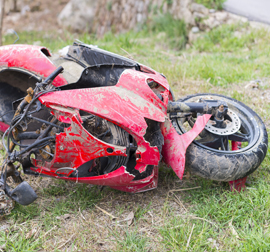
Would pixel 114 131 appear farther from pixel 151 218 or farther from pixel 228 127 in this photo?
pixel 228 127

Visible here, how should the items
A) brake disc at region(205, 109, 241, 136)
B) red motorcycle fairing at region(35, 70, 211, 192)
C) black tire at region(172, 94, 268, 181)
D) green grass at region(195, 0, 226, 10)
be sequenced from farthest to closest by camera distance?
1. green grass at region(195, 0, 226, 10)
2. brake disc at region(205, 109, 241, 136)
3. black tire at region(172, 94, 268, 181)
4. red motorcycle fairing at region(35, 70, 211, 192)

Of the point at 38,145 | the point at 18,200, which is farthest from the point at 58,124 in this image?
the point at 18,200

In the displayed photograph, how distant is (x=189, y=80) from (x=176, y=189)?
220cm

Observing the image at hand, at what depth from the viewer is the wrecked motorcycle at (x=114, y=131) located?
6.86 ft

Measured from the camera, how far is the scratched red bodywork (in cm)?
206

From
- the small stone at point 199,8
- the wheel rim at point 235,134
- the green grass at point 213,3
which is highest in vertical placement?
the green grass at point 213,3

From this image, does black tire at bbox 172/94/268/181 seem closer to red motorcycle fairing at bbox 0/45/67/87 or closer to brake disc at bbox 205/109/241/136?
brake disc at bbox 205/109/241/136

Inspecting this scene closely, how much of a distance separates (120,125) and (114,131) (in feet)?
0.34

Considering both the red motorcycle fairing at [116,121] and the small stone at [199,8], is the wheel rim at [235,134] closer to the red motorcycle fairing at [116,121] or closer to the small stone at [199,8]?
the red motorcycle fairing at [116,121]

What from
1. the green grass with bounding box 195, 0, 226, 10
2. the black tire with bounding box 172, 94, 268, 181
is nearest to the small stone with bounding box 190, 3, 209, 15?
the green grass with bounding box 195, 0, 226, 10

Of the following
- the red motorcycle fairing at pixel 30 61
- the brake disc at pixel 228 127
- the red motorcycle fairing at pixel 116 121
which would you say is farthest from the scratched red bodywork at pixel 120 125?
the red motorcycle fairing at pixel 30 61

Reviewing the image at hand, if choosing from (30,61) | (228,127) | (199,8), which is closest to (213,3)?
(199,8)

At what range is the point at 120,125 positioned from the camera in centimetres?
205

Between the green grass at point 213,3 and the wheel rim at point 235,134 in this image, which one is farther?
the green grass at point 213,3
